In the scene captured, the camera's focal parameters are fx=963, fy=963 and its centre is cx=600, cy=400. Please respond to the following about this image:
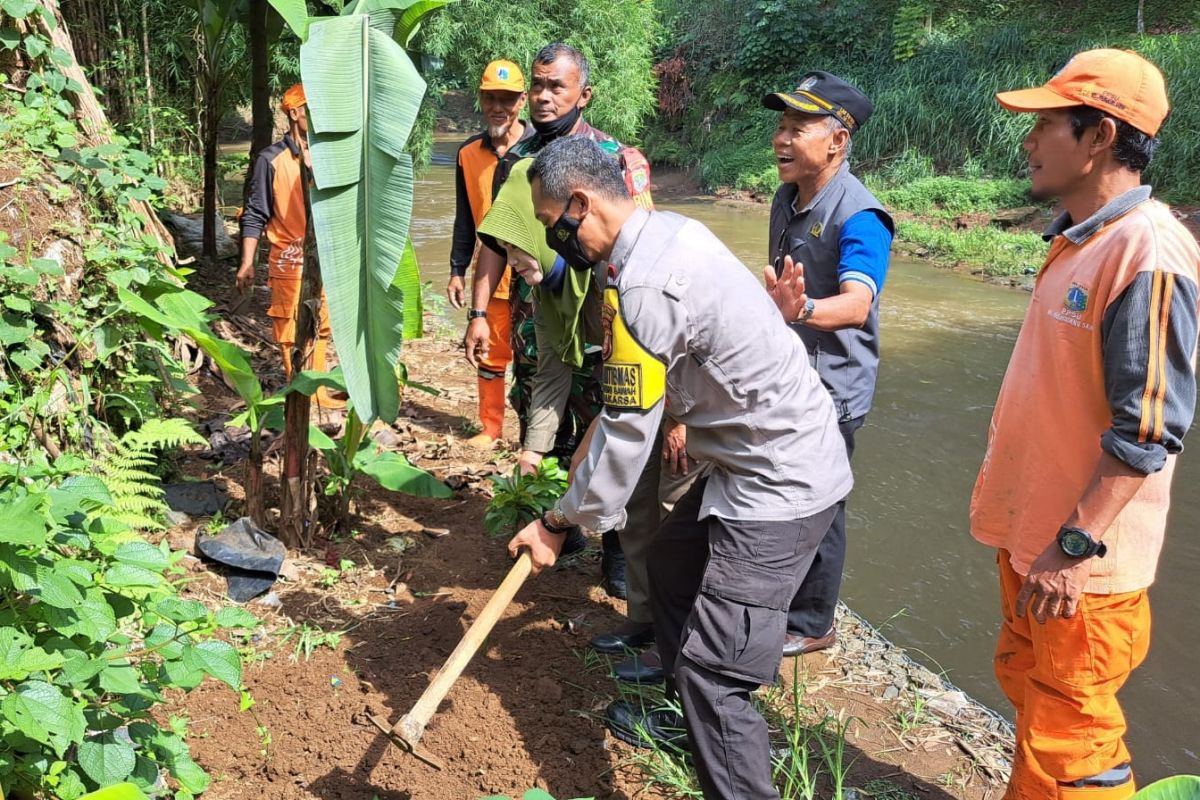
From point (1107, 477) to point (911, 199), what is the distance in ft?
45.6

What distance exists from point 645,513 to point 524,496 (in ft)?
2.04

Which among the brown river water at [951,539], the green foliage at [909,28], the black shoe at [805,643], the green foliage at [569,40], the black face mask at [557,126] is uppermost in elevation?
the green foliage at [909,28]

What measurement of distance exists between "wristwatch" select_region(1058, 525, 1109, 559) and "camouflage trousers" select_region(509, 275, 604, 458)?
1.88 metres

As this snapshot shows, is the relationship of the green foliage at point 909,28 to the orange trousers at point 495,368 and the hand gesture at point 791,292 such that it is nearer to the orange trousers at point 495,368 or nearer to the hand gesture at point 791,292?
the orange trousers at point 495,368

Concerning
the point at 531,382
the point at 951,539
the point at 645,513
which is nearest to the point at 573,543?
the point at 531,382

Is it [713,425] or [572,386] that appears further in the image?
[572,386]

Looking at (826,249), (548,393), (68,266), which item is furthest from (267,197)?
(826,249)

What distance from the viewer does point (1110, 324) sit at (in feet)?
6.89

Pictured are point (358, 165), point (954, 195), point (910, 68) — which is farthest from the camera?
point (910, 68)

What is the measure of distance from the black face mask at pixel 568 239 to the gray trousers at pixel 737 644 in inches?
29.4

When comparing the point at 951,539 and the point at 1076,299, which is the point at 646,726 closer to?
the point at 1076,299

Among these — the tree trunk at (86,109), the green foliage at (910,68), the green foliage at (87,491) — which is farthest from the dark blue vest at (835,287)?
the green foliage at (910,68)

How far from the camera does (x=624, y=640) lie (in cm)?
341

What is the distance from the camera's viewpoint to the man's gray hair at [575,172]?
2.28m
